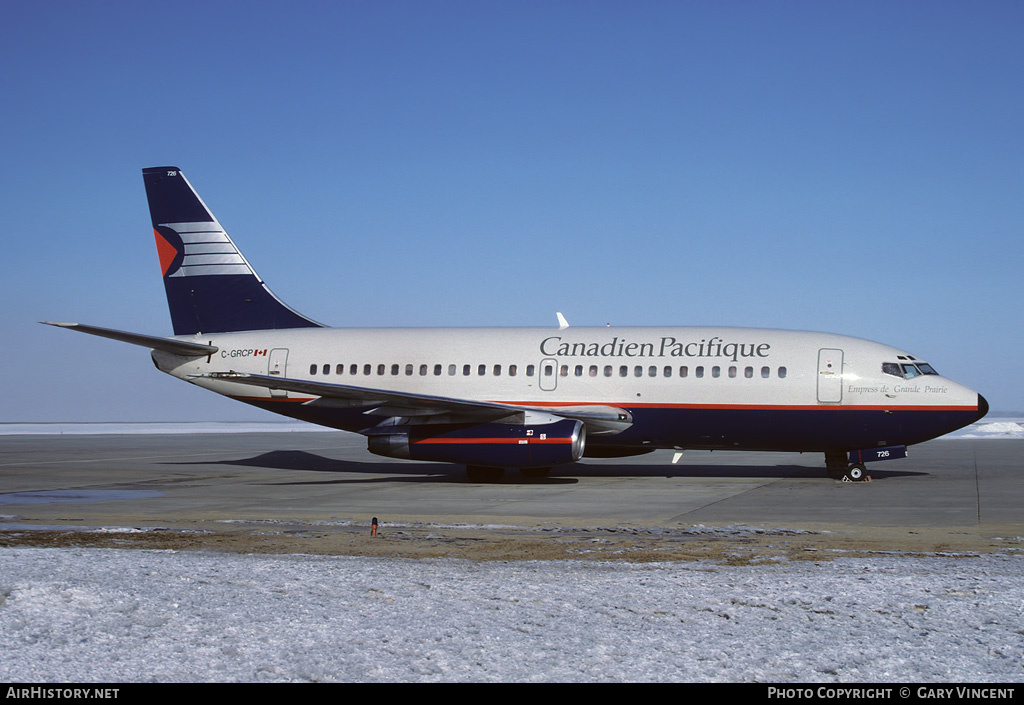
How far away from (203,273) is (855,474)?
57.1 ft

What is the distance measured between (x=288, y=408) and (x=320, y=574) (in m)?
16.4

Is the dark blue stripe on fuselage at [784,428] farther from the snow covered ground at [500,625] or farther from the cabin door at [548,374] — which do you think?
the snow covered ground at [500,625]

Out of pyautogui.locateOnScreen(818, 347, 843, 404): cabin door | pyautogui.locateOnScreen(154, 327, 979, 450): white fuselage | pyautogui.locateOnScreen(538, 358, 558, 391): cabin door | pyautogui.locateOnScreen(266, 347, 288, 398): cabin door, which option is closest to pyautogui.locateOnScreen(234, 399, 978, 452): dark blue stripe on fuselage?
pyautogui.locateOnScreen(154, 327, 979, 450): white fuselage

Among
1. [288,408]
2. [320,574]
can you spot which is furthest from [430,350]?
[320,574]

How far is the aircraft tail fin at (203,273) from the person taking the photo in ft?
83.3

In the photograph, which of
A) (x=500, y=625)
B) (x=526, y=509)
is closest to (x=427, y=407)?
(x=526, y=509)

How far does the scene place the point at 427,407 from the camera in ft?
67.5

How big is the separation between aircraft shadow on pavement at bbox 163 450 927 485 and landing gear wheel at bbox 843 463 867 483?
103 cm

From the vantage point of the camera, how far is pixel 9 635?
18.8ft

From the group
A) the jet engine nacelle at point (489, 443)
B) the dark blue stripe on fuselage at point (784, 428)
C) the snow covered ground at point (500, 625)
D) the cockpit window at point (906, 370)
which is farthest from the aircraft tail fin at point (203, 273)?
the snow covered ground at point (500, 625)

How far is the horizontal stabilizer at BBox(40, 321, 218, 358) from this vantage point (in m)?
21.1

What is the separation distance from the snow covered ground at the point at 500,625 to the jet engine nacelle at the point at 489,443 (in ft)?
37.6

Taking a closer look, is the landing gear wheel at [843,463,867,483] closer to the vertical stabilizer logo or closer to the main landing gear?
the main landing gear

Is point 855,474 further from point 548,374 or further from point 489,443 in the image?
point 489,443
